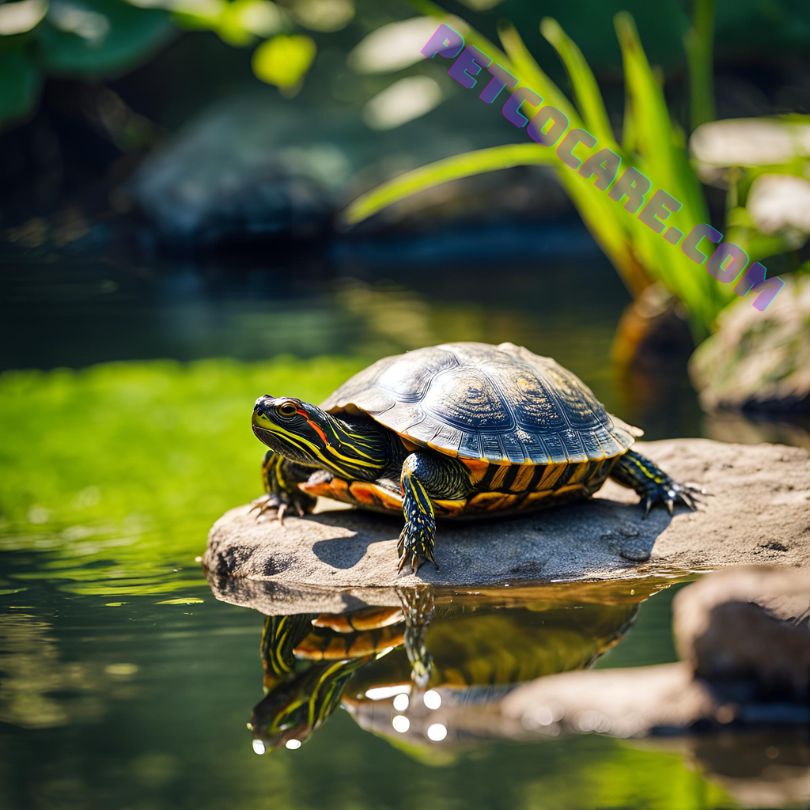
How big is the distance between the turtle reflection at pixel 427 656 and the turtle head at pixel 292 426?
459 millimetres

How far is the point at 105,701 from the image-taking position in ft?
7.71

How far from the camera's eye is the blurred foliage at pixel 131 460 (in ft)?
11.8

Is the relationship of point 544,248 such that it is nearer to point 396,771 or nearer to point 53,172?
point 53,172

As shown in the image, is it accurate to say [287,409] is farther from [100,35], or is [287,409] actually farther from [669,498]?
[100,35]

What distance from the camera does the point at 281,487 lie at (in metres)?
3.42

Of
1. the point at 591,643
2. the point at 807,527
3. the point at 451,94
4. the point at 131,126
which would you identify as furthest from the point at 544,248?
the point at 591,643

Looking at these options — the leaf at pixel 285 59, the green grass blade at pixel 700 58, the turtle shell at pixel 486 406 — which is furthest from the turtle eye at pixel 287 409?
the leaf at pixel 285 59

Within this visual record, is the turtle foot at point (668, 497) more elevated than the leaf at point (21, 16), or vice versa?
the leaf at point (21, 16)

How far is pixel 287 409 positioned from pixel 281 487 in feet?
1.49

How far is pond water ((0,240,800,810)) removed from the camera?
1.95m

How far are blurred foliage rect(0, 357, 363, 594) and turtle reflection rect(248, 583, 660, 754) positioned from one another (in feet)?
2.33

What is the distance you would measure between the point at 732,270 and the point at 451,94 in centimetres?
690

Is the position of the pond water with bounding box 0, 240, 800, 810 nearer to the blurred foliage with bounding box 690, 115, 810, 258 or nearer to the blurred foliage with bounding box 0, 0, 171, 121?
the blurred foliage with bounding box 690, 115, 810, 258

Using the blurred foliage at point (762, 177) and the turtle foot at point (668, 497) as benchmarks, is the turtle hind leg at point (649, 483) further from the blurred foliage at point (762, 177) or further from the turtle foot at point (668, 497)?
the blurred foliage at point (762, 177)
